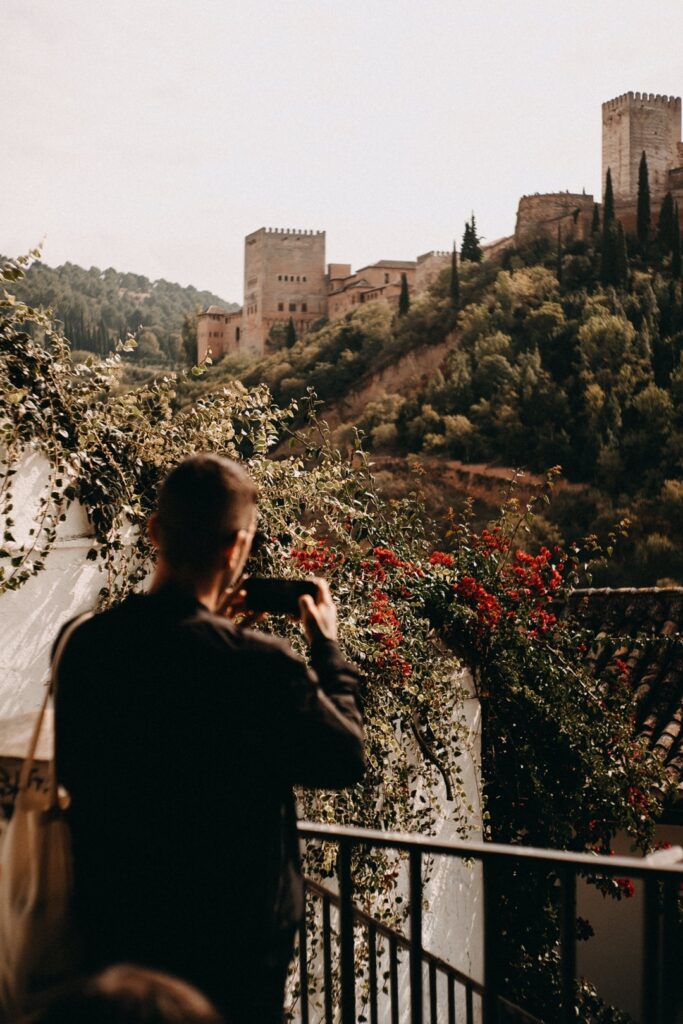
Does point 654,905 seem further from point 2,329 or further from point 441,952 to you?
point 441,952

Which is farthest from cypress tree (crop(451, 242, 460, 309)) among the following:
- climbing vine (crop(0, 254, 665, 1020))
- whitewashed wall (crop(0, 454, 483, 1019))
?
whitewashed wall (crop(0, 454, 483, 1019))

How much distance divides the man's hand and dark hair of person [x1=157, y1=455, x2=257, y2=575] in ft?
0.71

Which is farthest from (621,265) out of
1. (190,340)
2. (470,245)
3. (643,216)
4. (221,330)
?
(190,340)

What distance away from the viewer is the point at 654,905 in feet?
5.98

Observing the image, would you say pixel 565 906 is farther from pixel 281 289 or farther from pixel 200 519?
A: pixel 281 289

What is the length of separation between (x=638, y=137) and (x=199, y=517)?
6859cm

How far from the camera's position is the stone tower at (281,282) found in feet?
250

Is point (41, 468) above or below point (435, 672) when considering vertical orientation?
above

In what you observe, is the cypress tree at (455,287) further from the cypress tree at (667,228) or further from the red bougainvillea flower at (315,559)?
the red bougainvillea flower at (315,559)

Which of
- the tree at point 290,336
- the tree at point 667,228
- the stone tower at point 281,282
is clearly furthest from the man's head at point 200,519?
the stone tower at point 281,282

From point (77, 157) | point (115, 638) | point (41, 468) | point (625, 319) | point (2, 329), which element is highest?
point (625, 319)

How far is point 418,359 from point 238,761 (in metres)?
49.4

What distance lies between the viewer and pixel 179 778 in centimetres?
147

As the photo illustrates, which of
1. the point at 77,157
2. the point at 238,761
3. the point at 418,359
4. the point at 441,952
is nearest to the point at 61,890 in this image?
the point at 238,761
